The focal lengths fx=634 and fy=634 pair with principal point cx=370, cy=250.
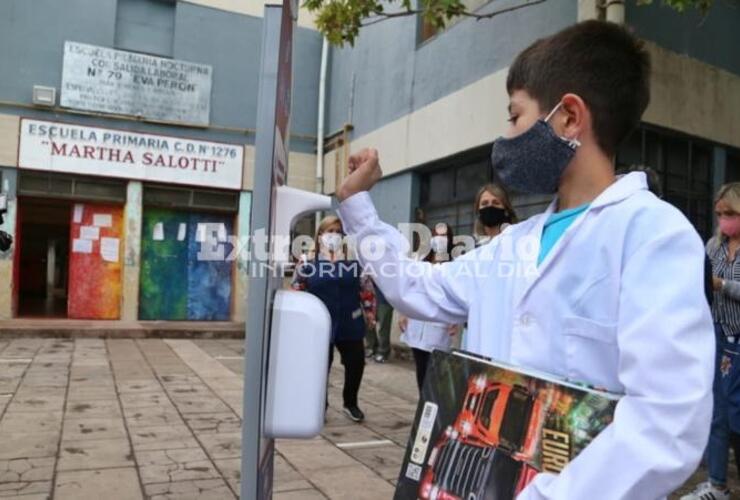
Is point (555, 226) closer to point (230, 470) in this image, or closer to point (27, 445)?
point (230, 470)

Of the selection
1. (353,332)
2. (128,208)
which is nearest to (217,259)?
(128,208)

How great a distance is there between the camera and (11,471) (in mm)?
3961

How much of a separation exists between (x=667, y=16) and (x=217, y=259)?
9275 millimetres

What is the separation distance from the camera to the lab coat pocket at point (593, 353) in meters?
1.09

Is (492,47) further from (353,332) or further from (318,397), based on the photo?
(318,397)

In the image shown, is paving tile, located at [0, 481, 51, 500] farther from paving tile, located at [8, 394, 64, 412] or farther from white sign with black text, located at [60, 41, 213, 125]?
white sign with black text, located at [60, 41, 213, 125]

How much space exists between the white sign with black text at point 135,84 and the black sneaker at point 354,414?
8750 millimetres

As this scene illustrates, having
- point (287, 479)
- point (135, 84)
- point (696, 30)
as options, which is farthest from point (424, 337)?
point (135, 84)

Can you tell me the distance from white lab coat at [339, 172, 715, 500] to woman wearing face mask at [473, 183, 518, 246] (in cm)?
264

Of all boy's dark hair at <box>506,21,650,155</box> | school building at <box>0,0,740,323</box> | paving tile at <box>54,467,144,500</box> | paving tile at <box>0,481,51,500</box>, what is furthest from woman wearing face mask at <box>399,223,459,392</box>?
school building at <box>0,0,740,323</box>

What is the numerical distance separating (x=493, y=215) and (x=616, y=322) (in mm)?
3057

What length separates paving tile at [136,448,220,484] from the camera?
3957mm

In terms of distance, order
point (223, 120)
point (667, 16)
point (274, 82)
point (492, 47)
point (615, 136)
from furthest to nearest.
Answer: point (223, 120), point (492, 47), point (667, 16), point (615, 136), point (274, 82)

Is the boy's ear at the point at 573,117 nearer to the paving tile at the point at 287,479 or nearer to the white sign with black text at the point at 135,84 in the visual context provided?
the paving tile at the point at 287,479
